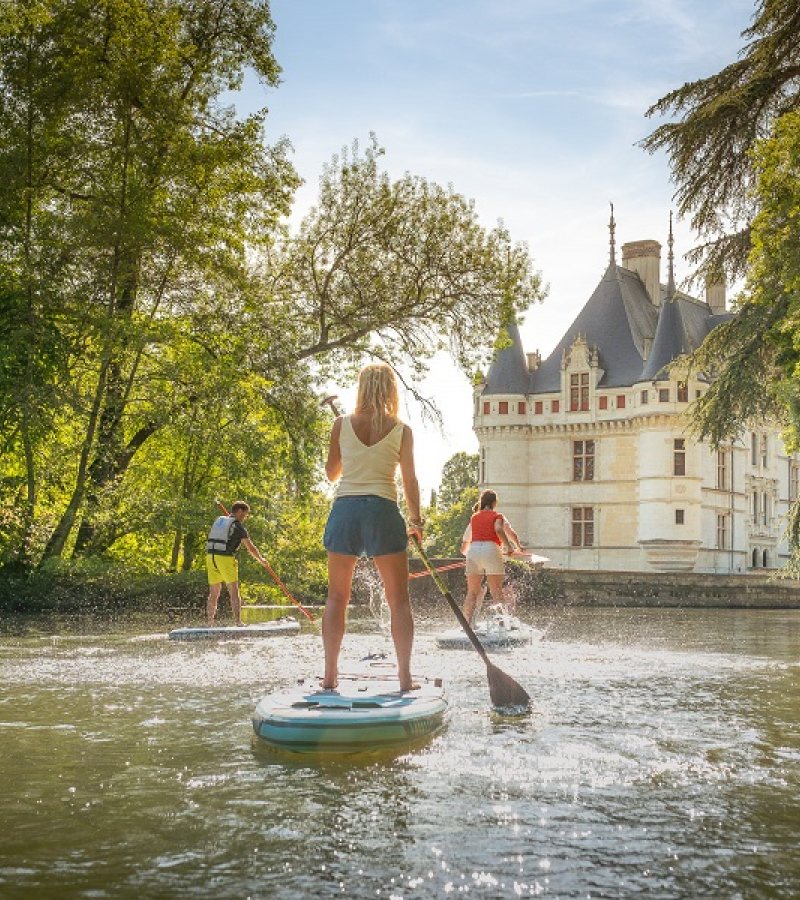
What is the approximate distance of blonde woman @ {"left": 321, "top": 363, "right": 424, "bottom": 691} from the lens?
19.4 ft

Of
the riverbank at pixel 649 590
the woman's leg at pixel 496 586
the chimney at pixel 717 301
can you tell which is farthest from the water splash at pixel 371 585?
the chimney at pixel 717 301

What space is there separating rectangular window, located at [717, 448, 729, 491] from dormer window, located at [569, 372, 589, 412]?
661 centimetres

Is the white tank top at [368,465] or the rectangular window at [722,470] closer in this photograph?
the white tank top at [368,465]

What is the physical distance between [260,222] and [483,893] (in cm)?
1975

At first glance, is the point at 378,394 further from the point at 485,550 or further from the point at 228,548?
the point at 228,548

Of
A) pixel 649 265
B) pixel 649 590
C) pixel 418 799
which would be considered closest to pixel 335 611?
pixel 418 799

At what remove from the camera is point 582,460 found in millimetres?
57094

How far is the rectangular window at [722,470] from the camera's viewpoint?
55.2 meters

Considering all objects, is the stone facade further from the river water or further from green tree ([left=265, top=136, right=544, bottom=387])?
the river water

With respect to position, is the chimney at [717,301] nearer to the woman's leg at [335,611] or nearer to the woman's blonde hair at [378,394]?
the woman's blonde hair at [378,394]

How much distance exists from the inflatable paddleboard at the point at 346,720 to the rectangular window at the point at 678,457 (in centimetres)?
4863

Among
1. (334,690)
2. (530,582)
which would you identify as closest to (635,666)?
(334,690)

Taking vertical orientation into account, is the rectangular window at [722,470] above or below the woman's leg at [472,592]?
above

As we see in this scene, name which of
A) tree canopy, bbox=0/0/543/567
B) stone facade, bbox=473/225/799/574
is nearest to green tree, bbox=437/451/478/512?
stone facade, bbox=473/225/799/574
